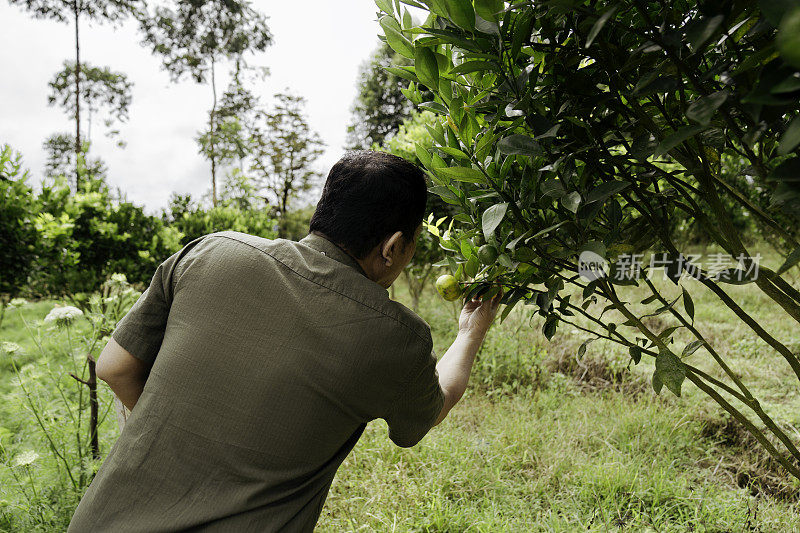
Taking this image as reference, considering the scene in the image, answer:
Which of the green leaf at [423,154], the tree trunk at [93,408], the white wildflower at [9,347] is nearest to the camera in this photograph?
the green leaf at [423,154]

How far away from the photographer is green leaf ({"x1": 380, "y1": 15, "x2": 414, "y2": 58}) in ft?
3.12

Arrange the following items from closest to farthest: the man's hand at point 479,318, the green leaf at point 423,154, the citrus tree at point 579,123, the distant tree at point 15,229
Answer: the citrus tree at point 579,123, the green leaf at point 423,154, the man's hand at point 479,318, the distant tree at point 15,229

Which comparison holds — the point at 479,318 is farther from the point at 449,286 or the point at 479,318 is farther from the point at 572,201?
the point at 572,201

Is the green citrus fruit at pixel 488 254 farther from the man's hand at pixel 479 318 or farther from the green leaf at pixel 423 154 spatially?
the man's hand at pixel 479 318

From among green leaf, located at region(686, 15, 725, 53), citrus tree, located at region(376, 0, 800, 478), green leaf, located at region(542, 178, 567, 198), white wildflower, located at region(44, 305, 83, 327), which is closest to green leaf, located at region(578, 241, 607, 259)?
citrus tree, located at region(376, 0, 800, 478)

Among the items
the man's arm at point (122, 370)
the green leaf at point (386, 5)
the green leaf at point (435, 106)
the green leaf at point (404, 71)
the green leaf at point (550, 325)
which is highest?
the green leaf at point (386, 5)


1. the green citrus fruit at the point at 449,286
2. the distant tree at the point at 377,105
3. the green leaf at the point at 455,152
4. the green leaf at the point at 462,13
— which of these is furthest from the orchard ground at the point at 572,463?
the distant tree at the point at 377,105

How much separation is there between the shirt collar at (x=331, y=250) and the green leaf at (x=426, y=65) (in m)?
0.42

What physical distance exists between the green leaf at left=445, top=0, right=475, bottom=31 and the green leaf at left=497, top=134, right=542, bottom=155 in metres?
0.20

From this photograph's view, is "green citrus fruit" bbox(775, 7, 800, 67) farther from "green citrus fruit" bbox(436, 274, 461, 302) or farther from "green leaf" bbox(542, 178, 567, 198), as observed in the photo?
"green citrus fruit" bbox(436, 274, 461, 302)

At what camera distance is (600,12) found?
746 mm

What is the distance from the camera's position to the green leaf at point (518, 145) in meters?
0.83

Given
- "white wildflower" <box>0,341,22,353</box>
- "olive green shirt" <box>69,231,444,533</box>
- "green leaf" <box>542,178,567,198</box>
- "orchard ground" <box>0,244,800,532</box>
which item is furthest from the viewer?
"orchard ground" <box>0,244,800,532</box>

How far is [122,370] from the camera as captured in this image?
3.75ft
